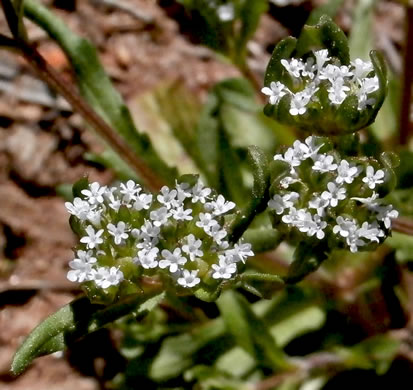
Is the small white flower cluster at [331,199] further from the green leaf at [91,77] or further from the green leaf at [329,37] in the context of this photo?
the green leaf at [91,77]

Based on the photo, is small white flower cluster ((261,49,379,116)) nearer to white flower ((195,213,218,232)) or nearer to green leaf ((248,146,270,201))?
green leaf ((248,146,270,201))

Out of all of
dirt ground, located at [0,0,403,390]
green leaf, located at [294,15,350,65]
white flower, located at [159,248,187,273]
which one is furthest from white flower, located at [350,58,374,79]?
dirt ground, located at [0,0,403,390]

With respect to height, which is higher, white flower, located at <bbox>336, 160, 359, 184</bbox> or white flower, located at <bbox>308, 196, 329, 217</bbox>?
white flower, located at <bbox>336, 160, 359, 184</bbox>

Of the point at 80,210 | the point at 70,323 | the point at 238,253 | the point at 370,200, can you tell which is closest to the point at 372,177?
the point at 370,200

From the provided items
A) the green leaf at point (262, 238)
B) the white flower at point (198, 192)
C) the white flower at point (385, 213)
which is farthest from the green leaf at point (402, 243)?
the white flower at point (198, 192)

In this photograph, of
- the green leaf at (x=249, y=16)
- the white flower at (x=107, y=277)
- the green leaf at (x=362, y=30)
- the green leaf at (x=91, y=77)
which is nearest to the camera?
the white flower at (x=107, y=277)

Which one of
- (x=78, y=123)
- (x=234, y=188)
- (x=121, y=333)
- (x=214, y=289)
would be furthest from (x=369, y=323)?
(x=78, y=123)

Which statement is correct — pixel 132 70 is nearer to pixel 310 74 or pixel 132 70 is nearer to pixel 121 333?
pixel 121 333
